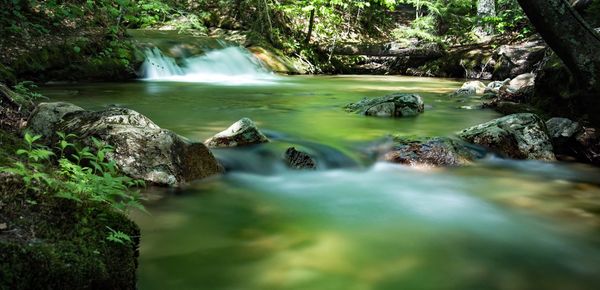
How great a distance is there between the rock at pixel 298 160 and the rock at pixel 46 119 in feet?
7.99

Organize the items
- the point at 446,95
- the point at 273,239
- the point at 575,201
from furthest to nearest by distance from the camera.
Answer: the point at 446,95
the point at 575,201
the point at 273,239

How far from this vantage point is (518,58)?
16.3 meters

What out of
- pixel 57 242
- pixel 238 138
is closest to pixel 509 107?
pixel 238 138

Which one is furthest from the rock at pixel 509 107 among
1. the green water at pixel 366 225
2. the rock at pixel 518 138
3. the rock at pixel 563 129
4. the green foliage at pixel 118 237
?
the green foliage at pixel 118 237

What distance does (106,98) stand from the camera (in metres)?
9.61

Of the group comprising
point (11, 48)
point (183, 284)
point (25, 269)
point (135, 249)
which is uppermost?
point (11, 48)

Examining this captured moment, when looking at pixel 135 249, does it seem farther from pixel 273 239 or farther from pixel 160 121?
Answer: pixel 160 121

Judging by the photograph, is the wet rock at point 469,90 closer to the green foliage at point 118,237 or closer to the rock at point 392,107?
the rock at point 392,107

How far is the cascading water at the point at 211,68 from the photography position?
1445 cm

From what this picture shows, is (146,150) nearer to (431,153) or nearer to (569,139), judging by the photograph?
(431,153)

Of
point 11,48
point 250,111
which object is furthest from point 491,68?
point 11,48

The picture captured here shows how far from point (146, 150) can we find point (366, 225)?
6.97ft

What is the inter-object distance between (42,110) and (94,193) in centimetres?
338

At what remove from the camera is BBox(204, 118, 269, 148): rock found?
5785mm
